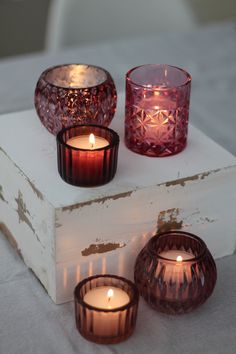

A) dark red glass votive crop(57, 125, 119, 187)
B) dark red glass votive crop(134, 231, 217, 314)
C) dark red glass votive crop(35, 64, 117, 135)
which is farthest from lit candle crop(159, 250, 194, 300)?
dark red glass votive crop(35, 64, 117, 135)

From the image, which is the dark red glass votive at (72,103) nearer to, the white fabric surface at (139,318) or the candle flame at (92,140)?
the candle flame at (92,140)

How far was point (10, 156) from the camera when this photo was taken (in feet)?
3.19

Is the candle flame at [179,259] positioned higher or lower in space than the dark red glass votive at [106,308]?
higher

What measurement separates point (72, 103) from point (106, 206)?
0.51ft

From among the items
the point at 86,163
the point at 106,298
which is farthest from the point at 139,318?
the point at 86,163

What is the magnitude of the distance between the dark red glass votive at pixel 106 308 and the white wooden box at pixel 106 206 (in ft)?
0.18

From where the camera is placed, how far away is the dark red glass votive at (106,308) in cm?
83

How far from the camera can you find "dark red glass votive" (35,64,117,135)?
38.0 inches

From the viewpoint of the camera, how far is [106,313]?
32.6 inches

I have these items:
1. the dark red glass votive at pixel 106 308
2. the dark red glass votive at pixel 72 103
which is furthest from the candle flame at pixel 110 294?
the dark red glass votive at pixel 72 103

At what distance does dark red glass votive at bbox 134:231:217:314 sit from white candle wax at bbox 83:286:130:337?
0.12 ft

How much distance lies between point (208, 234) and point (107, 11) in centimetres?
97

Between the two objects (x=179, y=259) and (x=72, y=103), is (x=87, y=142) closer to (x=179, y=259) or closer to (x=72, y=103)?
(x=72, y=103)

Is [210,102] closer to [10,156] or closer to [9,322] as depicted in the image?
[10,156]
